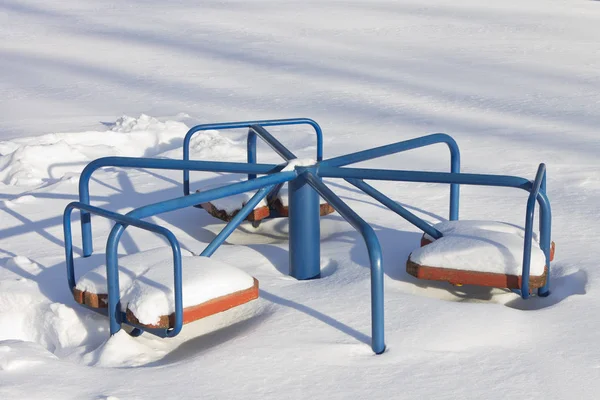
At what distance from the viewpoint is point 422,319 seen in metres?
3.52

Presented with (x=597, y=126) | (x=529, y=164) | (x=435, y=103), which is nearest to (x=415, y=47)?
(x=435, y=103)

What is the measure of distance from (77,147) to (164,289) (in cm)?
320

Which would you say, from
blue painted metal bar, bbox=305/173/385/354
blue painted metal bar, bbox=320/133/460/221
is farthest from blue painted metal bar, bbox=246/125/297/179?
blue painted metal bar, bbox=305/173/385/354

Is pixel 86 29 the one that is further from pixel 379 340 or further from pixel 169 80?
pixel 379 340

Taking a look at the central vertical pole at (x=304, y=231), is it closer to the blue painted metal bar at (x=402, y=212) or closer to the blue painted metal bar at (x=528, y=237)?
the blue painted metal bar at (x=402, y=212)

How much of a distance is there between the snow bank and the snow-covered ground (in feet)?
0.06

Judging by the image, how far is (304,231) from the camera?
13.3ft

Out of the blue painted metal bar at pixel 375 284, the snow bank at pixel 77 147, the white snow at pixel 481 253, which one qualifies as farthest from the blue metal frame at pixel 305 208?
the snow bank at pixel 77 147

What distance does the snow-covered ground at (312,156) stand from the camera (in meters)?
3.20

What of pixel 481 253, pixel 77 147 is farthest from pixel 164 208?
pixel 77 147

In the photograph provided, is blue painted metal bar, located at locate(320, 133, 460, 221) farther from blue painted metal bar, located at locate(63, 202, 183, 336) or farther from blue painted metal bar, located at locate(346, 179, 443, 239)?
blue painted metal bar, located at locate(63, 202, 183, 336)

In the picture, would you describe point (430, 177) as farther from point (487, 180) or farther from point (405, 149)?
point (405, 149)

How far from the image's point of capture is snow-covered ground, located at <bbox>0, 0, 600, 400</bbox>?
3.20 meters

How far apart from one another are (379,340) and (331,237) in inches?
57.0
